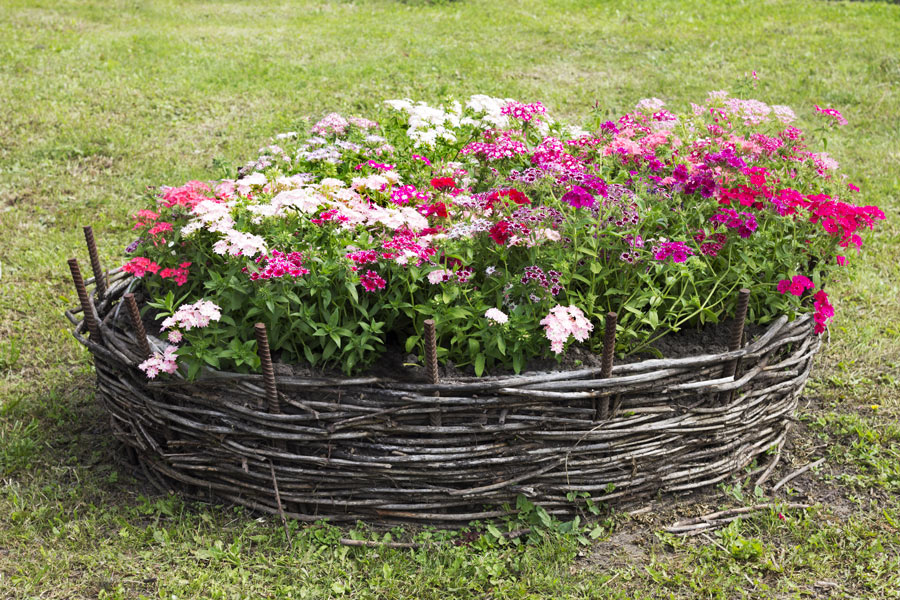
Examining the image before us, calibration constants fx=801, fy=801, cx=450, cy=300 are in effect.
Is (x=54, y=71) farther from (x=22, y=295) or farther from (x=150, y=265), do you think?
(x=150, y=265)

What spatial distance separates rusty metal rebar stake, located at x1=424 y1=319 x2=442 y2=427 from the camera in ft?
8.95

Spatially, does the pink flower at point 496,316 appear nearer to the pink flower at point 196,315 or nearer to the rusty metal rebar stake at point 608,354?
the rusty metal rebar stake at point 608,354

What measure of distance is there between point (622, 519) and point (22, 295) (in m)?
3.73

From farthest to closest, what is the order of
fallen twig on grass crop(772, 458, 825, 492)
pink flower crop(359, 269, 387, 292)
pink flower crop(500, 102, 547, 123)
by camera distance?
pink flower crop(500, 102, 547, 123), fallen twig on grass crop(772, 458, 825, 492), pink flower crop(359, 269, 387, 292)

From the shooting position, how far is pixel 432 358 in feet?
9.16

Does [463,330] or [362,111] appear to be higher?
[463,330]

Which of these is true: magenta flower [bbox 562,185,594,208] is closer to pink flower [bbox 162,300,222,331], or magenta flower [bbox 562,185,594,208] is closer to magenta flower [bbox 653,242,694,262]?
magenta flower [bbox 653,242,694,262]

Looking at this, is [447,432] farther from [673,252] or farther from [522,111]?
[522,111]

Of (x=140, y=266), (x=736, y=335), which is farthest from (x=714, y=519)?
(x=140, y=266)

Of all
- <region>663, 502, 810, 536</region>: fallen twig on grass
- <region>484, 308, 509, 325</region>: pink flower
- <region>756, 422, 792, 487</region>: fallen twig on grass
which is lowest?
<region>663, 502, 810, 536</region>: fallen twig on grass

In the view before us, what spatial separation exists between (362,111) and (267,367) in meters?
5.07

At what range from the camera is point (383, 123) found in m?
4.56

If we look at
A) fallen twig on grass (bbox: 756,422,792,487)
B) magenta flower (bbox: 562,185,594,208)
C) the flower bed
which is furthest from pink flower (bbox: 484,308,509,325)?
fallen twig on grass (bbox: 756,422,792,487)

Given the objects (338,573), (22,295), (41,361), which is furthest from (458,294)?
(22,295)
